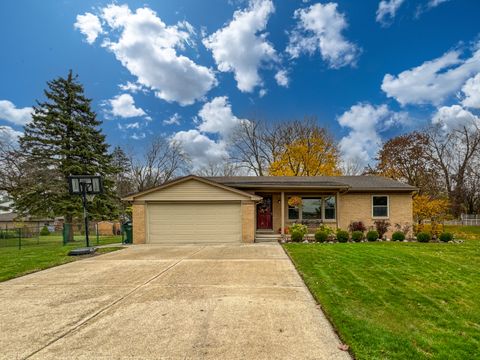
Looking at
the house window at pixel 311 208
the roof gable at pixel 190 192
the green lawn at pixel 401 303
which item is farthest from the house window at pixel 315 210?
the green lawn at pixel 401 303

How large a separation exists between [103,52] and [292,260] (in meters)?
15.7

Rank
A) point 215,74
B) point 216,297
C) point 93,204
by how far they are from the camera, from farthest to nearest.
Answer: point 215,74
point 93,204
point 216,297

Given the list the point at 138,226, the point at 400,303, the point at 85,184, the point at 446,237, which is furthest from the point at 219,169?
the point at 400,303

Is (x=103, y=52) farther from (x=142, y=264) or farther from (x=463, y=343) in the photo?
(x=463, y=343)

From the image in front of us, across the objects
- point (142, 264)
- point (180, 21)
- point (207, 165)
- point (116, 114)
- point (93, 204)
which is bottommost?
point (142, 264)

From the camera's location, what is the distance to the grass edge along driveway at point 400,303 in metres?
3.06

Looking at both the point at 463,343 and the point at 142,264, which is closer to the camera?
the point at 463,343

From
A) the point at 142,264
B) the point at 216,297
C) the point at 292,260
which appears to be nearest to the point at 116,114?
the point at 142,264

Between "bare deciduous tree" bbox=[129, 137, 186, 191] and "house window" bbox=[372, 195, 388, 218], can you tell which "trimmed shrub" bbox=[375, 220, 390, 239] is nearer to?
"house window" bbox=[372, 195, 388, 218]

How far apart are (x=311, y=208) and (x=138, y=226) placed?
30.7 ft

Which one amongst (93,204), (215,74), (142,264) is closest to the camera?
(142,264)

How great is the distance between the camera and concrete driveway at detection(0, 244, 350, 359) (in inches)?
119

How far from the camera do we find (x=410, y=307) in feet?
14.0

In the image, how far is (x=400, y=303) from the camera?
4453 mm
